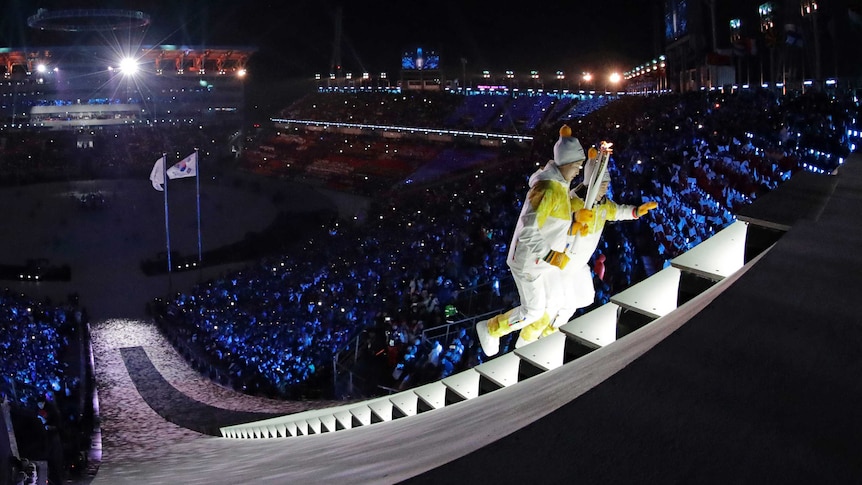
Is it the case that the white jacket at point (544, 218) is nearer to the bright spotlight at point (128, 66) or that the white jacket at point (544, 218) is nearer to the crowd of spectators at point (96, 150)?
the crowd of spectators at point (96, 150)

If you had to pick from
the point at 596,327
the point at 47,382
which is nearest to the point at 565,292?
the point at 596,327

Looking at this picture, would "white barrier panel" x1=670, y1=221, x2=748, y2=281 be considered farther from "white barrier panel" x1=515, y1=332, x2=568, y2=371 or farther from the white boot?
the white boot

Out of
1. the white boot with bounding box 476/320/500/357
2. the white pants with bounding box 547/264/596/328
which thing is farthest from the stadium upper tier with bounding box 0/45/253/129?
the white pants with bounding box 547/264/596/328

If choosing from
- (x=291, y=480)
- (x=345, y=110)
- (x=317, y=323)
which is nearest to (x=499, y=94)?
(x=345, y=110)

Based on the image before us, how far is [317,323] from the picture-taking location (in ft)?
38.7

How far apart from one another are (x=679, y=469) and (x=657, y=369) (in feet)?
1.35

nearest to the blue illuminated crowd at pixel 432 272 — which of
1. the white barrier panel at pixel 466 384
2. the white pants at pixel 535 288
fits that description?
the white pants at pixel 535 288

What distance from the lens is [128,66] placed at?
4919 centimetres

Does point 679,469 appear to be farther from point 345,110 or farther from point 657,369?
point 345,110

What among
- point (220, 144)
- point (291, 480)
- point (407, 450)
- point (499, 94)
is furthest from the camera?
point (220, 144)

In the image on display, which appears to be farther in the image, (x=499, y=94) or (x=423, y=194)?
(x=499, y=94)

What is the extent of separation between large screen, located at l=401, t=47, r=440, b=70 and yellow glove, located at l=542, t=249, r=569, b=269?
147 ft

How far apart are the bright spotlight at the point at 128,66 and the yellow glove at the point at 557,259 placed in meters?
49.8

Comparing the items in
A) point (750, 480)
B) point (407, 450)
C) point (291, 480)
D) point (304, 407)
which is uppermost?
point (750, 480)
